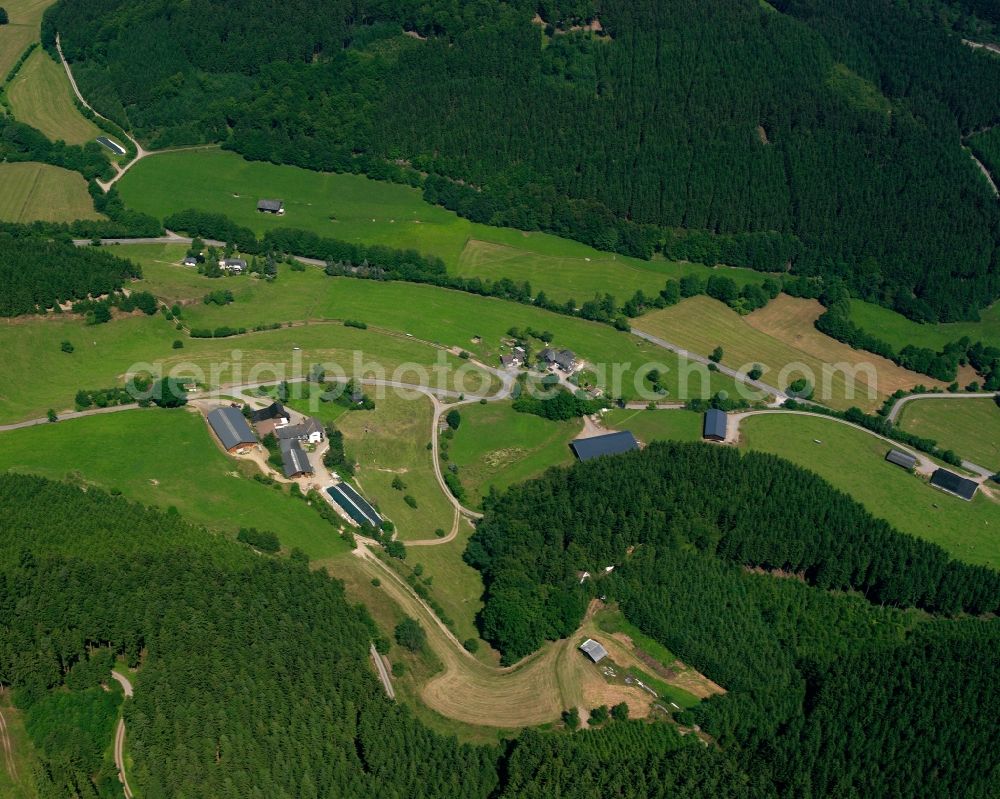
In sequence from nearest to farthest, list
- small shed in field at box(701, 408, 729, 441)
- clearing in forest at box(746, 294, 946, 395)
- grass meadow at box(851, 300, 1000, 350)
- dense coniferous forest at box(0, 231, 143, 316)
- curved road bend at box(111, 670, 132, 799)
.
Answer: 1. curved road bend at box(111, 670, 132, 799)
2. small shed in field at box(701, 408, 729, 441)
3. dense coniferous forest at box(0, 231, 143, 316)
4. clearing in forest at box(746, 294, 946, 395)
5. grass meadow at box(851, 300, 1000, 350)

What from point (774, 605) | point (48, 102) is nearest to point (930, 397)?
point (774, 605)

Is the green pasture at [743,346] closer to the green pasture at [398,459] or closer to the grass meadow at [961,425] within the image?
the grass meadow at [961,425]

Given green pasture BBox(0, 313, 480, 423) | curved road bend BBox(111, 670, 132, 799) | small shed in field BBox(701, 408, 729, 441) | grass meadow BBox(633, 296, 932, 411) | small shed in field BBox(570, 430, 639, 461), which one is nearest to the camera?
curved road bend BBox(111, 670, 132, 799)

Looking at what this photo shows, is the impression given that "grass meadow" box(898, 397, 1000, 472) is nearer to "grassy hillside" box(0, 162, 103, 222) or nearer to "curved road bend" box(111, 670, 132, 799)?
"curved road bend" box(111, 670, 132, 799)

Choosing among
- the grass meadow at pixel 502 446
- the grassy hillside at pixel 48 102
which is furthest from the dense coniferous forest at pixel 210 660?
the grassy hillside at pixel 48 102

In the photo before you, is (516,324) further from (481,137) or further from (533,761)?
(533,761)

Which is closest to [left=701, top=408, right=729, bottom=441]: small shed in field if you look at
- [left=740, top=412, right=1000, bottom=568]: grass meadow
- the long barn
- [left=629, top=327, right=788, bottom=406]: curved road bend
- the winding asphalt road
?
[left=740, top=412, right=1000, bottom=568]: grass meadow
